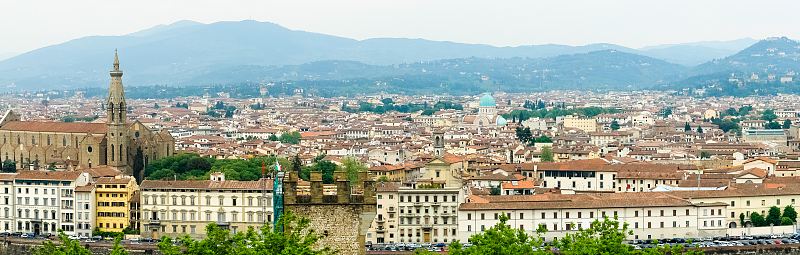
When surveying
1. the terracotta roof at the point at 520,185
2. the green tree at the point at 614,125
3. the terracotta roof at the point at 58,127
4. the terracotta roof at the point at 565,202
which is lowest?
the green tree at the point at 614,125

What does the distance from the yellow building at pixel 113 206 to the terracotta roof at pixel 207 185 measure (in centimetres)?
90

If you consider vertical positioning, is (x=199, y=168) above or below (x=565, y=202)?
above

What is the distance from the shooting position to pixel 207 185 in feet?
150

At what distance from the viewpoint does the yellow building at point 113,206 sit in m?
46.9

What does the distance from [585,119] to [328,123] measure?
20.4 m

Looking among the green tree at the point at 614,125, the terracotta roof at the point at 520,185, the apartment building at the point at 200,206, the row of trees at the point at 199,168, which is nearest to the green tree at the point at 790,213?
the terracotta roof at the point at 520,185

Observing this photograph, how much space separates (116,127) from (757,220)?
2371cm

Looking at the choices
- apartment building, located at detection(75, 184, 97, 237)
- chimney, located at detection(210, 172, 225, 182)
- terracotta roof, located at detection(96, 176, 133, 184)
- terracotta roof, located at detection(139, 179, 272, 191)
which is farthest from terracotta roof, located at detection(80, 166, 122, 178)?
terracotta roof, located at detection(139, 179, 272, 191)

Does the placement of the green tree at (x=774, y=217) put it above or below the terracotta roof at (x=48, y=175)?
below

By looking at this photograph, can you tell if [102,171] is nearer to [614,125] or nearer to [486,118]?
[614,125]

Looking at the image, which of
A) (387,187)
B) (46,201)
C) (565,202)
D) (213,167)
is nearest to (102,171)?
(213,167)

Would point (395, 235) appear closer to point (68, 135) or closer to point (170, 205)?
point (170, 205)

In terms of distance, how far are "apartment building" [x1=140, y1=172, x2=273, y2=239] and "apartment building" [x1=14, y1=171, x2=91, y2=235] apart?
93.6 inches

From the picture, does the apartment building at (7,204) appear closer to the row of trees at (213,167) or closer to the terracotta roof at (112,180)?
the terracotta roof at (112,180)
